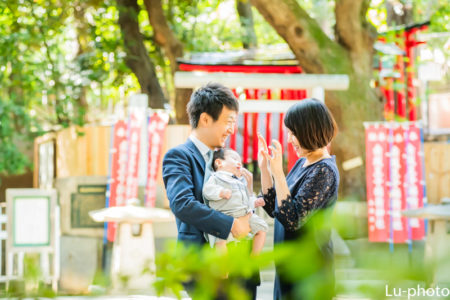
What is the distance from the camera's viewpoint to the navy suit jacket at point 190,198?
7.84ft

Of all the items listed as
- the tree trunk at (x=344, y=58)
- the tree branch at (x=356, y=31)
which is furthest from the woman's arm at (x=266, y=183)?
the tree branch at (x=356, y=31)

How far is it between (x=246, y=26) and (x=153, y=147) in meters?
5.23

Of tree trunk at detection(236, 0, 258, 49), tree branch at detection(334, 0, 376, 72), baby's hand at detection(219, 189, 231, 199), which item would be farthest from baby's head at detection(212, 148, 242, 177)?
tree trunk at detection(236, 0, 258, 49)

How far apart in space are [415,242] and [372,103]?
85.4 inches

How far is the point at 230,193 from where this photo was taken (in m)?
2.50

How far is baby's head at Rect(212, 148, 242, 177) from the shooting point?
2691mm

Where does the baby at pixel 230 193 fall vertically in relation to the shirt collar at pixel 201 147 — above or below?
below

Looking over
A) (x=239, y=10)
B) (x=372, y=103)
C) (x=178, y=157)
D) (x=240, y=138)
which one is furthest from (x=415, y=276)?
(x=239, y=10)

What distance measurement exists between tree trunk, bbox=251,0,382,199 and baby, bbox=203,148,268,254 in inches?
243

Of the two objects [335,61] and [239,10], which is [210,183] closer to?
[335,61]

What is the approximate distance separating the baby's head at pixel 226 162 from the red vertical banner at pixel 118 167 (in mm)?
5997

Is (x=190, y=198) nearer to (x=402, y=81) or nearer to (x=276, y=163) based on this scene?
(x=276, y=163)

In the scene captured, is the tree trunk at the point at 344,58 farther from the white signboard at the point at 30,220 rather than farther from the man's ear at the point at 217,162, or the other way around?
the man's ear at the point at 217,162

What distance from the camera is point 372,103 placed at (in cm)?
920
